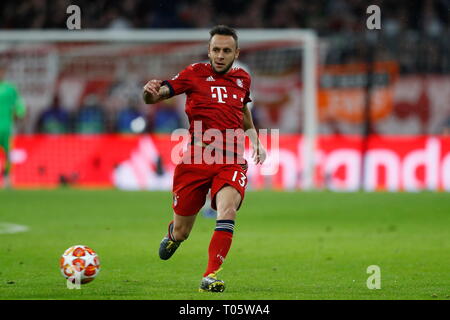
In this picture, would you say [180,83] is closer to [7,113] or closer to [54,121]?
[7,113]

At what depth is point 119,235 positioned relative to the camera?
462 inches

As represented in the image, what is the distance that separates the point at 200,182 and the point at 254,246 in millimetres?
3080

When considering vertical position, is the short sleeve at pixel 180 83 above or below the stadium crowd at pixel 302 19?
below

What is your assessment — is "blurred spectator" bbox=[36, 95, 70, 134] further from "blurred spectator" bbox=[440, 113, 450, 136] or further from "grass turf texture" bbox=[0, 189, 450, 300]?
"blurred spectator" bbox=[440, 113, 450, 136]

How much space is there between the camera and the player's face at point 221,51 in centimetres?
770

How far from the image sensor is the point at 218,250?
7.25 m

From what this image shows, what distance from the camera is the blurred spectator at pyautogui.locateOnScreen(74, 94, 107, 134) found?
70.5 ft

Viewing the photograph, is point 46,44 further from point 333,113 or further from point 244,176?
point 244,176

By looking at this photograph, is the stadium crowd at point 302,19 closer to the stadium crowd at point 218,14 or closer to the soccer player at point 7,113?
the stadium crowd at point 218,14

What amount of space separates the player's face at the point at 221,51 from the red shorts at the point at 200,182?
0.78 m

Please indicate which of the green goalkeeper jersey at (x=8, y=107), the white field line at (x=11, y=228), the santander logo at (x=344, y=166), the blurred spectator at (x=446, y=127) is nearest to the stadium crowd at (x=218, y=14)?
the blurred spectator at (x=446, y=127)

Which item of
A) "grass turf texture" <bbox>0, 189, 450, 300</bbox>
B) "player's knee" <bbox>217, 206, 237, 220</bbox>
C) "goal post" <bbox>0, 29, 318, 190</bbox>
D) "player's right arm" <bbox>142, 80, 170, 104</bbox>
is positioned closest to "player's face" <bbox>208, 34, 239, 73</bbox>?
"player's right arm" <bbox>142, 80, 170, 104</bbox>

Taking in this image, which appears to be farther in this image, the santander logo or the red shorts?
the santander logo
